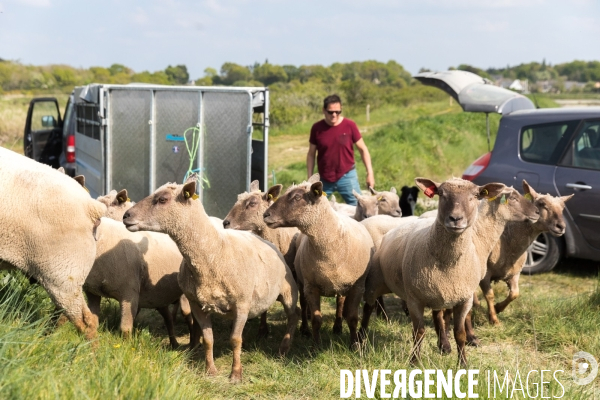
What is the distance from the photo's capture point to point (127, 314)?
20.2ft

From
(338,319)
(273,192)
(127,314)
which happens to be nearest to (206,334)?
(127,314)

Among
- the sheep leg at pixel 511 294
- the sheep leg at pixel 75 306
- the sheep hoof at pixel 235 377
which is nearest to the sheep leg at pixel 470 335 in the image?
the sheep leg at pixel 511 294

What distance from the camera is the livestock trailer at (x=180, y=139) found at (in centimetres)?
992

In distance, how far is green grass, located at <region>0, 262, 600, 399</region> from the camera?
169 inches

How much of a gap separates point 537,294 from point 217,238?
468cm

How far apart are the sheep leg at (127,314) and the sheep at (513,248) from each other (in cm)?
373

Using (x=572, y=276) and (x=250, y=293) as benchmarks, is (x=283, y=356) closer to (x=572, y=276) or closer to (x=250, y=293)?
(x=250, y=293)

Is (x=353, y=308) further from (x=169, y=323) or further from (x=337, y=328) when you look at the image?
(x=169, y=323)

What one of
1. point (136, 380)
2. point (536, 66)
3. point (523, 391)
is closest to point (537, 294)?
point (523, 391)

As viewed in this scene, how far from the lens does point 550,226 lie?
7.41 m

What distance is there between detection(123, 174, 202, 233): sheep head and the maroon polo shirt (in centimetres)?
364

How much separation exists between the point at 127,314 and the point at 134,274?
1.23 feet

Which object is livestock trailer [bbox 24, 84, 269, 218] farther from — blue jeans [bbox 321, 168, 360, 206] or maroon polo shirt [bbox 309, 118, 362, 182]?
blue jeans [bbox 321, 168, 360, 206]

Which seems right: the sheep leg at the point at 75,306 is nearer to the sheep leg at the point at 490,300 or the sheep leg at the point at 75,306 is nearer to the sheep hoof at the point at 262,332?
the sheep hoof at the point at 262,332
